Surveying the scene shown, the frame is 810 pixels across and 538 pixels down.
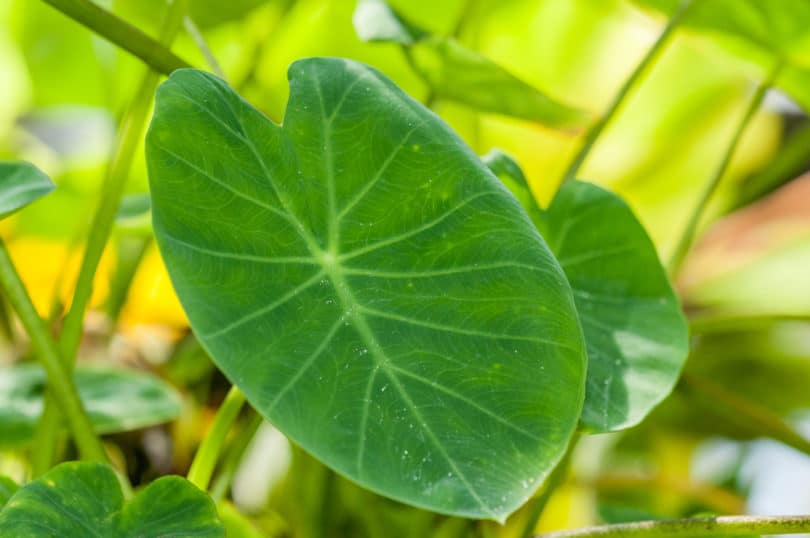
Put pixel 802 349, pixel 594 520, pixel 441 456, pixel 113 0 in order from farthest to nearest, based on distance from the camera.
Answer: pixel 802 349 → pixel 594 520 → pixel 113 0 → pixel 441 456

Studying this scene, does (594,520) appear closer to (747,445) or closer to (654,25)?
(747,445)

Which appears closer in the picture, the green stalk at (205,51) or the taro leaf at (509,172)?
the taro leaf at (509,172)

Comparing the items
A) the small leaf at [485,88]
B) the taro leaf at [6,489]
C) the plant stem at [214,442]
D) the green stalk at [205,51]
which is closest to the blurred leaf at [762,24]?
the small leaf at [485,88]

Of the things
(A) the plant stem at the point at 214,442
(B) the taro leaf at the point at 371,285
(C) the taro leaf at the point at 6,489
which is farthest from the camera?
(A) the plant stem at the point at 214,442

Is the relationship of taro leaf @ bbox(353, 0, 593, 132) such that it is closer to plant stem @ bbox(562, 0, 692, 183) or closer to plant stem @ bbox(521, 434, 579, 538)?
plant stem @ bbox(562, 0, 692, 183)

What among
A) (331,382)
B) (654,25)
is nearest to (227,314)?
(331,382)

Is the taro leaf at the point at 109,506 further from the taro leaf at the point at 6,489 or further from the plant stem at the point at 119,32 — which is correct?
the plant stem at the point at 119,32

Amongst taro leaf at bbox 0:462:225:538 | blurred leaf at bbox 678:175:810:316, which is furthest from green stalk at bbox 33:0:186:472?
blurred leaf at bbox 678:175:810:316
